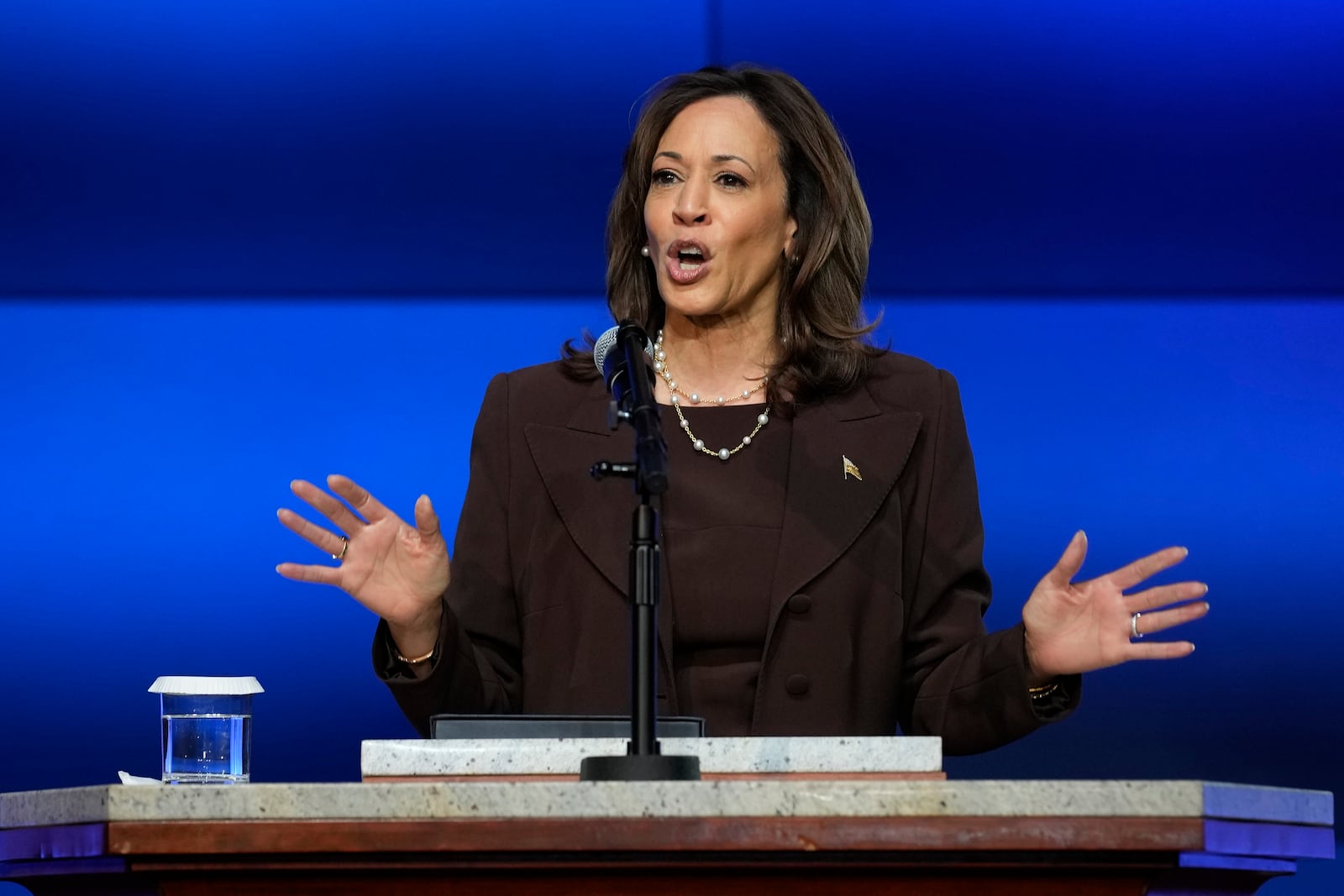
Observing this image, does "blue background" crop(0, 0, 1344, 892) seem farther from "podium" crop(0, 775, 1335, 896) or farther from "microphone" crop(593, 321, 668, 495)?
"podium" crop(0, 775, 1335, 896)

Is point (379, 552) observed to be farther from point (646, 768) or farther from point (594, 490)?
point (646, 768)

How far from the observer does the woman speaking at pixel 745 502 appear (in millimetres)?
2338

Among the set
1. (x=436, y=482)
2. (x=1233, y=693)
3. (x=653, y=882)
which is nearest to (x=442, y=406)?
(x=436, y=482)

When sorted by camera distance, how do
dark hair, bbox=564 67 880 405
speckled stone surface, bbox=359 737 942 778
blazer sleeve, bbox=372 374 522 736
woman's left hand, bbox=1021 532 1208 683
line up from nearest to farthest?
speckled stone surface, bbox=359 737 942 778 < woman's left hand, bbox=1021 532 1208 683 < blazer sleeve, bbox=372 374 522 736 < dark hair, bbox=564 67 880 405

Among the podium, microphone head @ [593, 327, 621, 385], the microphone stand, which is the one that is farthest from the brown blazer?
the podium

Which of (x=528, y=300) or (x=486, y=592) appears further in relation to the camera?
(x=528, y=300)

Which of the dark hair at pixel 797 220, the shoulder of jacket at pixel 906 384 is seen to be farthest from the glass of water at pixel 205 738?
the shoulder of jacket at pixel 906 384

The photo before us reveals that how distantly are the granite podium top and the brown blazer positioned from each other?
0.91m

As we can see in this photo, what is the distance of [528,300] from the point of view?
3312 mm

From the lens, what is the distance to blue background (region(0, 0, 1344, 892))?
3225mm

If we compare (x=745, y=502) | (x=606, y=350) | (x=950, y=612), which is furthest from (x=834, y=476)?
(x=606, y=350)

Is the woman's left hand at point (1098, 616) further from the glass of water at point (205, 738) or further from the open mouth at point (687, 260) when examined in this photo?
the glass of water at point (205, 738)

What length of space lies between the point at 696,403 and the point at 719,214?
10.5 inches

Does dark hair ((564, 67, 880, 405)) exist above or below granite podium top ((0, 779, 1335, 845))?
above
